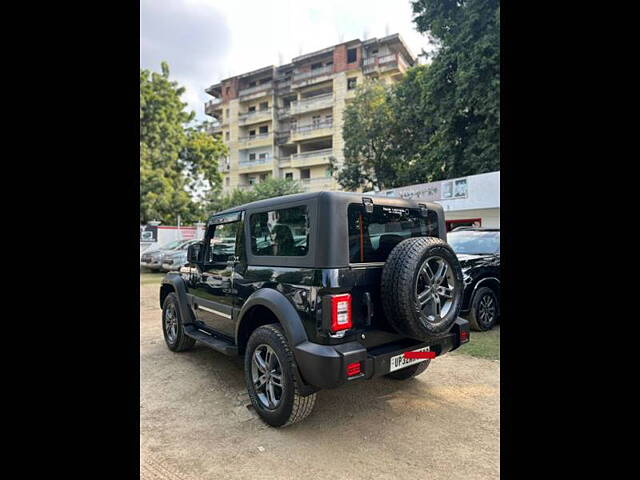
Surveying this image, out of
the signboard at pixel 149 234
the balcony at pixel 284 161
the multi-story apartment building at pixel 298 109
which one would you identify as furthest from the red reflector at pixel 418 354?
the balcony at pixel 284 161

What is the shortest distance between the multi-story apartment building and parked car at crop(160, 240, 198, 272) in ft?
57.1

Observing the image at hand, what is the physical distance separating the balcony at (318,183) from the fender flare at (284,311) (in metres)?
29.9

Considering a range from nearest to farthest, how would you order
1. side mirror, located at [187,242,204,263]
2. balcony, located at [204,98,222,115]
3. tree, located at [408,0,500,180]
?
side mirror, located at [187,242,204,263] < tree, located at [408,0,500,180] < balcony, located at [204,98,222,115]

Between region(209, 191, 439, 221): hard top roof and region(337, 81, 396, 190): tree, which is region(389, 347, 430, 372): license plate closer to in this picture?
region(209, 191, 439, 221): hard top roof

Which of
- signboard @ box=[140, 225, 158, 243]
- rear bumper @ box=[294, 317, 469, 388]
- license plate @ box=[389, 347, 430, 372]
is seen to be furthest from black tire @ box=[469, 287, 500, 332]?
signboard @ box=[140, 225, 158, 243]

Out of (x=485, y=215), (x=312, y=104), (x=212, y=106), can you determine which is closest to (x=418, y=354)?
(x=485, y=215)

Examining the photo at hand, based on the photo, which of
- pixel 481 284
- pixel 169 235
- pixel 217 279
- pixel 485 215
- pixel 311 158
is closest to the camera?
pixel 217 279

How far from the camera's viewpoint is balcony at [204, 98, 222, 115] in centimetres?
4369

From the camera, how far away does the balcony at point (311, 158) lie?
33.8 meters

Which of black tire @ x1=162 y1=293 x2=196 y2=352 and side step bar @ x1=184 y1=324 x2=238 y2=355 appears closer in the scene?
side step bar @ x1=184 y1=324 x2=238 y2=355

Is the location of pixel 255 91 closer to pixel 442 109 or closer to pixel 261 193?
pixel 261 193

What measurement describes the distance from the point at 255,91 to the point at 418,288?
133ft

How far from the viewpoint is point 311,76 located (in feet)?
116
